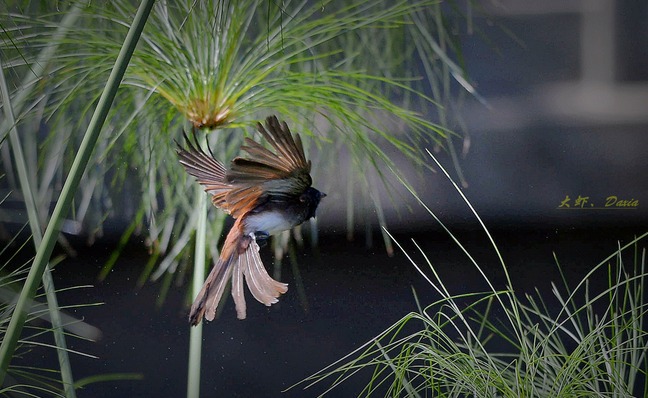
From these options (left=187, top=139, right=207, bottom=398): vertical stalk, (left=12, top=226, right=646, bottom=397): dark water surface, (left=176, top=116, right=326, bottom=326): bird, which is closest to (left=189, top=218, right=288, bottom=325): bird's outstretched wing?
(left=176, top=116, right=326, bottom=326): bird

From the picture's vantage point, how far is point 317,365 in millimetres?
768

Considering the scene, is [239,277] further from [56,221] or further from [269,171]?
[56,221]

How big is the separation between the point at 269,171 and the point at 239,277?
0.10 meters

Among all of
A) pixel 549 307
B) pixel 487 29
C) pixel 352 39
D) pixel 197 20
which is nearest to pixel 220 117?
pixel 197 20

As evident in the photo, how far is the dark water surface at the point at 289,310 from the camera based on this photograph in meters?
0.74

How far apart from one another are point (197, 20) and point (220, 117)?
0.13m

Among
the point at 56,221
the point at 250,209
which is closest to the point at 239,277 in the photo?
the point at 250,209

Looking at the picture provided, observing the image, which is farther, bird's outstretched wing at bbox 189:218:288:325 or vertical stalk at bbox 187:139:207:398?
vertical stalk at bbox 187:139:207:398

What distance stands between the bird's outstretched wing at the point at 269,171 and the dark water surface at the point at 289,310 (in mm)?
306

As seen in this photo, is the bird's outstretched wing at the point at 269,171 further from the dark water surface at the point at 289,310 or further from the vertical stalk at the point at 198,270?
the dark water surface at the point at 289,310

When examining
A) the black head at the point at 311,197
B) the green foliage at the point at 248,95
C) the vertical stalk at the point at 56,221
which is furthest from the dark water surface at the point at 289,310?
the vertical stalk at the point at 56,221

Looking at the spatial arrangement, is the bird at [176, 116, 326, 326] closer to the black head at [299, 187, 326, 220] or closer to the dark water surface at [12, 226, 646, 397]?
the black head at [299, 187, 326, 220]

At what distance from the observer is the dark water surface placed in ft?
2.44

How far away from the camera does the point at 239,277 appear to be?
49 cm
